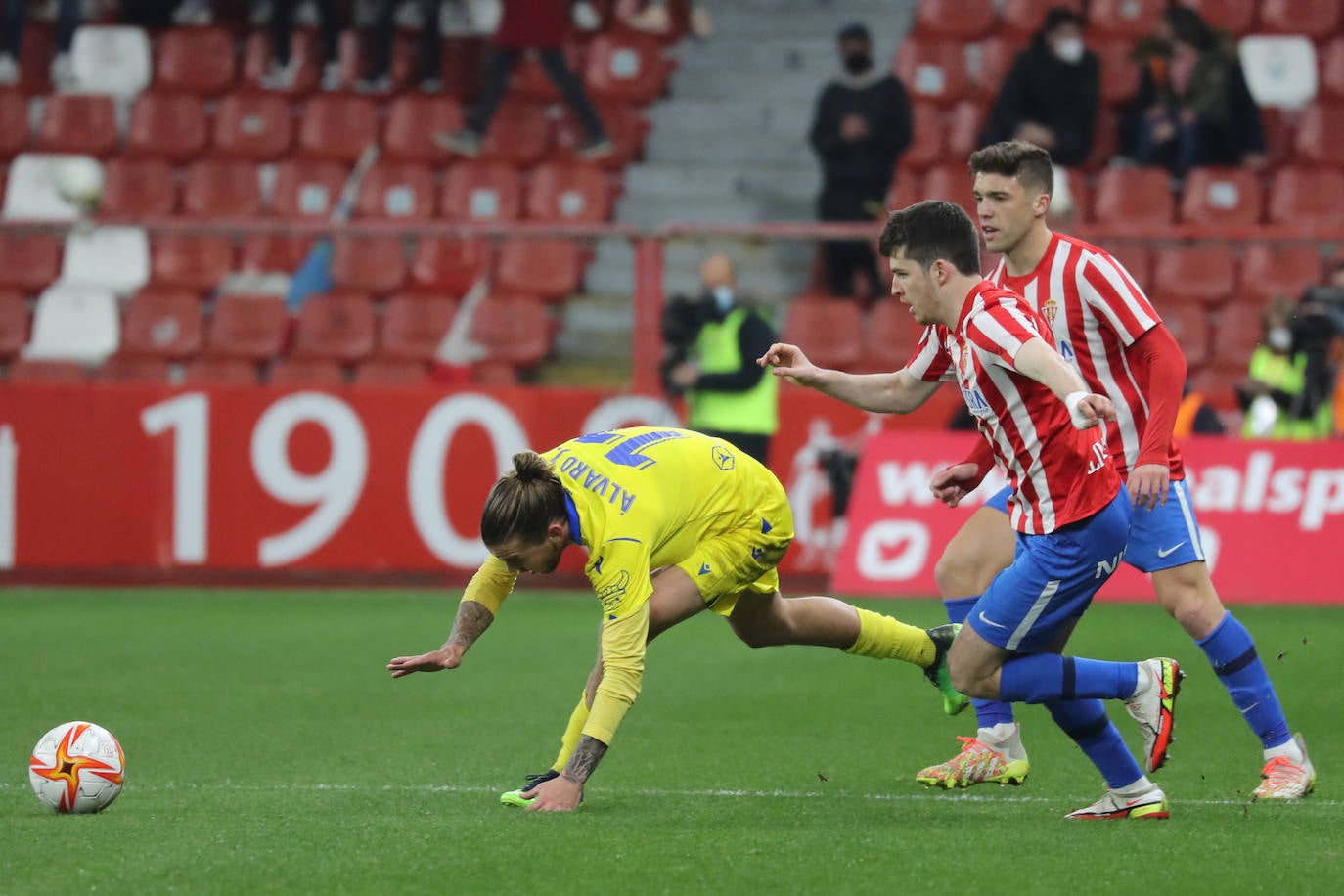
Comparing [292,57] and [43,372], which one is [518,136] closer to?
[292,57]

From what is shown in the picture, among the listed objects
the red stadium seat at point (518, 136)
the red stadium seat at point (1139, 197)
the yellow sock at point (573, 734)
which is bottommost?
the yellow sock at point (573, 734)

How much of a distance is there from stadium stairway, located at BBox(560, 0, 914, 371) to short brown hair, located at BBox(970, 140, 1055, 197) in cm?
969

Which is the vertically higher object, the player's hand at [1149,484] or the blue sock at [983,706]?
the player's hand at [1149,484]

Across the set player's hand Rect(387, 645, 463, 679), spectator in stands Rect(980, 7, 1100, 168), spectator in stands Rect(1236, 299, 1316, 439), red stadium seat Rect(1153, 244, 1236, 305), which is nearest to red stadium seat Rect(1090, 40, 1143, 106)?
spectator in stands Rect(980, 7, 1100, 168)

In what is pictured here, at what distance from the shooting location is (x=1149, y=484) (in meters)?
5.36

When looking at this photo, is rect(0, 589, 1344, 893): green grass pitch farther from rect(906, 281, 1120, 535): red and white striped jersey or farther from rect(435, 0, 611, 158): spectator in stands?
rect(435, 0, 611, 158): spectator in stands

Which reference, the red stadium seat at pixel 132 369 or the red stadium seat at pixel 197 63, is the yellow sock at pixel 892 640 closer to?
the red stadium seat at pixel 132 369

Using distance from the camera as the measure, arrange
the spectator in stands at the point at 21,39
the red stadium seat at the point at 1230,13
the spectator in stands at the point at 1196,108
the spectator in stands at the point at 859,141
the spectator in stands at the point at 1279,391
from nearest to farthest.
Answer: the spectator in stands at the point at 1279,391 < the spectator in stands at the point at 859,141 < the spectator in stands at the point at 1196,108 < the red stadium seat at the point at 1230,13 < the spectator in stands at the point at 21,39

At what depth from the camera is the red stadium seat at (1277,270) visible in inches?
468

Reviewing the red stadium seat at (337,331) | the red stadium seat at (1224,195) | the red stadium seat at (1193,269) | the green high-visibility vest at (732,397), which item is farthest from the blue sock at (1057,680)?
the red stadium seat at (1224,195)

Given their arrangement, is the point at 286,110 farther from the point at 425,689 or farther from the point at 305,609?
the point at 425,689

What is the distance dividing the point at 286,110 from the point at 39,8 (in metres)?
3.27

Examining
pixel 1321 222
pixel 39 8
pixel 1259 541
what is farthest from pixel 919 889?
pixel 39 8

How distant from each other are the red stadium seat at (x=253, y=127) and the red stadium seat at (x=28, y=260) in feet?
11.8
